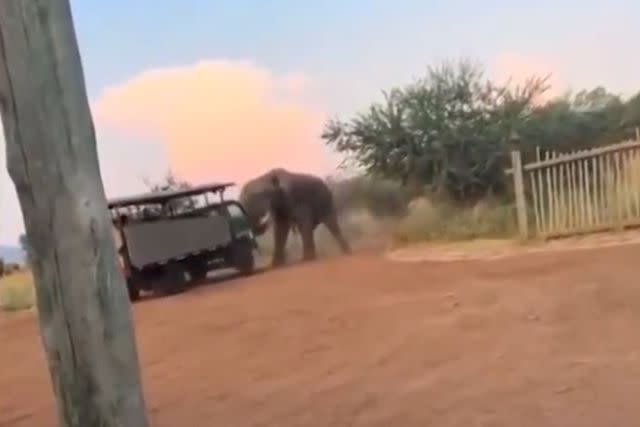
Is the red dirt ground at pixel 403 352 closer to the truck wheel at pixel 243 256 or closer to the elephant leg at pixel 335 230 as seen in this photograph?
the truck wheel at pixel 243 256

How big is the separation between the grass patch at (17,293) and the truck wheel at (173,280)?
1.90 metres

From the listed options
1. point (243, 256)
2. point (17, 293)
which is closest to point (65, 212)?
point (243, 256)

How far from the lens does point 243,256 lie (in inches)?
564

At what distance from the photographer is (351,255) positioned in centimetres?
1520

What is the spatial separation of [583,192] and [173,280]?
5.08 meters

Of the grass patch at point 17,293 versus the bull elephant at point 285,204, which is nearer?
the grass patch at point 17,293

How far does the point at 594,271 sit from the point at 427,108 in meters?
7.35

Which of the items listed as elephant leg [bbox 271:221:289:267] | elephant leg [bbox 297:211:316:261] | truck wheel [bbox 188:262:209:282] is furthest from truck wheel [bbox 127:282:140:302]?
elephant leg [bbox 297:211:316:261]

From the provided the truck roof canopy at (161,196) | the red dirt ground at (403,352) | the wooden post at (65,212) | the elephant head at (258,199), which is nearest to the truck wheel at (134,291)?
the truck roof canopy at (161,196)

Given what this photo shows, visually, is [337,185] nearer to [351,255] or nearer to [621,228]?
[351,255]

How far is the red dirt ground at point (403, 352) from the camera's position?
5891 mm

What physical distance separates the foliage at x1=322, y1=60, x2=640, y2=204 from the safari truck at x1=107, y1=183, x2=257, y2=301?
2.71 m

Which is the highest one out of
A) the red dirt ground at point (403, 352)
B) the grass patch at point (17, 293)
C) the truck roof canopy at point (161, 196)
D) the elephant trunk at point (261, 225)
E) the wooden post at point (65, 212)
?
the wooden post at point (65, 212)

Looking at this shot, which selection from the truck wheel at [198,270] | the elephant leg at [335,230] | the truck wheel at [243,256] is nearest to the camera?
the truck wheel at [198,270]
